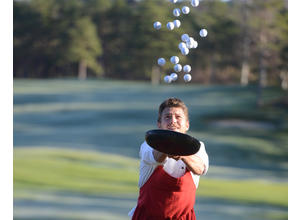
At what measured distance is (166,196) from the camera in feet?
6.14

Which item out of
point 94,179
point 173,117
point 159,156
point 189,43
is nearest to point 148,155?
point 159,156

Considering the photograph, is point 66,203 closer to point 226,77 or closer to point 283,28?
point 226,77

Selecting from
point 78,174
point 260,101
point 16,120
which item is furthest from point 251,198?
point 16,120

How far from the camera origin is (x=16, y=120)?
33.4ft

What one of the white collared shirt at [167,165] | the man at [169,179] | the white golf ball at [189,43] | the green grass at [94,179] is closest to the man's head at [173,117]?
the man at [169,179]

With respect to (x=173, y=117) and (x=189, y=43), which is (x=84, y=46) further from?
(x=173, y=117)

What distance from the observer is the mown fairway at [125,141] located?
9.30m

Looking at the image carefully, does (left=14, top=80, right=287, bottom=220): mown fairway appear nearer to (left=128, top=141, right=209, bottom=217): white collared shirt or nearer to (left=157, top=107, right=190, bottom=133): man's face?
(left=128, top=141, right=209, bottom=217): white collared shirt

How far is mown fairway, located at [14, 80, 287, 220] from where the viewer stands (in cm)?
930

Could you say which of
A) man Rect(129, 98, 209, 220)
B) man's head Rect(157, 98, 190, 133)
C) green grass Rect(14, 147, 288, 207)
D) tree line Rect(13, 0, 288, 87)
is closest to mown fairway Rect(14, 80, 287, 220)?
green grass Rect(14, 147, 288, 207)

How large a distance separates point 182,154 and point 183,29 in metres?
8.53

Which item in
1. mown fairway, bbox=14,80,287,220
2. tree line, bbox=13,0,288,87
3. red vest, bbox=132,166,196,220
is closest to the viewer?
red vest, bbox=132,166,196,220

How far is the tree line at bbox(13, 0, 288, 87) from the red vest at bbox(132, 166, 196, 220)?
323 inches

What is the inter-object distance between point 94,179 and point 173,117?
789 cm
